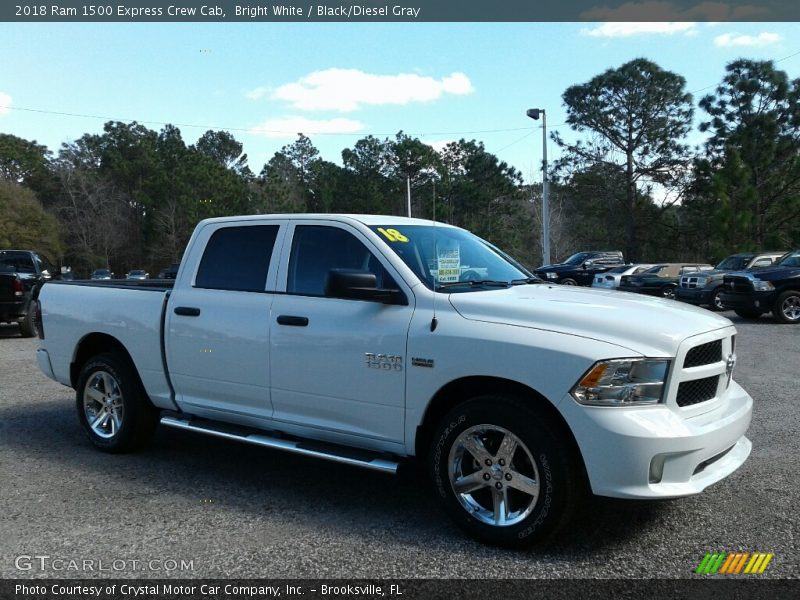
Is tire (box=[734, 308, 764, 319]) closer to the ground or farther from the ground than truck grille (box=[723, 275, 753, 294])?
closer to the ground

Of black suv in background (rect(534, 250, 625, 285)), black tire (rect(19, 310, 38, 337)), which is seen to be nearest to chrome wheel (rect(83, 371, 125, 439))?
black tire (rect(19, 310, 38, 337))

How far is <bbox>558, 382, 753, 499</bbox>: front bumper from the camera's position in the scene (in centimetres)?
347

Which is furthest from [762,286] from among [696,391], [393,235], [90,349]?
[90,349]

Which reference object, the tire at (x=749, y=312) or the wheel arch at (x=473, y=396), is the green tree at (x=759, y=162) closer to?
the tire at (x=749, y=312)

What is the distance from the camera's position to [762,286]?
16.0 metres

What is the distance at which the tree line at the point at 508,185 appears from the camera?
3694 centimetres

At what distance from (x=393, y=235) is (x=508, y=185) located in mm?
48426

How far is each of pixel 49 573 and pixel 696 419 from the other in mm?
3463

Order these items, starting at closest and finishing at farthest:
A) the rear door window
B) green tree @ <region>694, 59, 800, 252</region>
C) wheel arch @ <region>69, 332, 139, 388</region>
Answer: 1. the rear door window
2. wheel arch @ <region>69, 332, 139, 388</region>
3. green tree @ <region>694, 59, 800, 252</region>

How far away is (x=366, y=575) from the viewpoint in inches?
139

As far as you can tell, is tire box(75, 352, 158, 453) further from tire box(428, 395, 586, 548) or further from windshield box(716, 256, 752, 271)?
windshield box(716, 256, 752, 271)

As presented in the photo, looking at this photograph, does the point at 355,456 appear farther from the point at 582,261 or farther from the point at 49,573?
the point at 582,261

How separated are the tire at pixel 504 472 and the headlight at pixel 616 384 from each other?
0.92 feet

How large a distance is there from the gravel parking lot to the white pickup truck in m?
0.31
